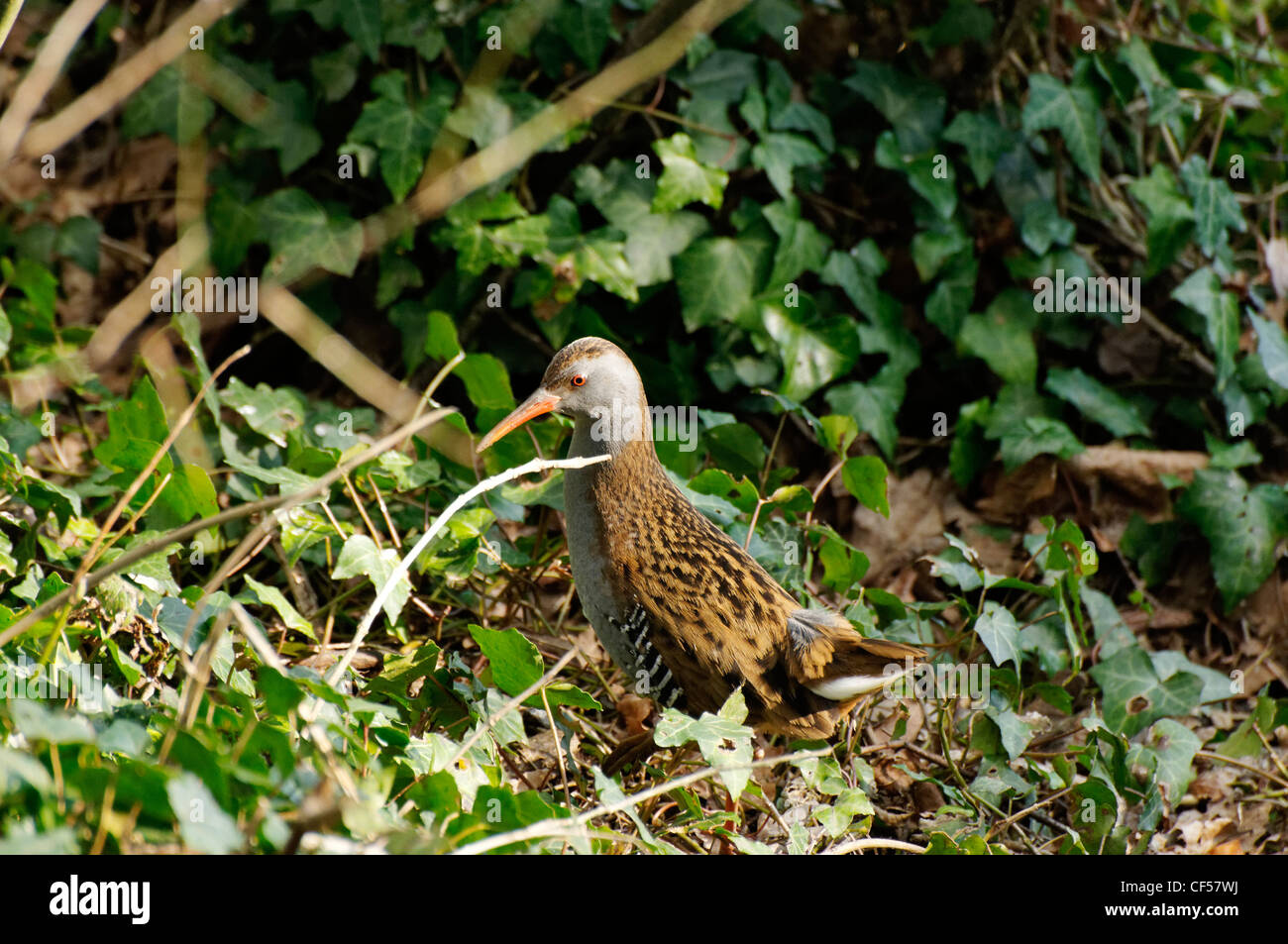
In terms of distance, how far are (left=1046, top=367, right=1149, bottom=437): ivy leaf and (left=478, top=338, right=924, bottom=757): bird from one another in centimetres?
187

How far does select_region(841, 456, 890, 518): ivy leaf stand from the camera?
12.4ft

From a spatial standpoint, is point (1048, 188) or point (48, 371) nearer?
point (48, 371)

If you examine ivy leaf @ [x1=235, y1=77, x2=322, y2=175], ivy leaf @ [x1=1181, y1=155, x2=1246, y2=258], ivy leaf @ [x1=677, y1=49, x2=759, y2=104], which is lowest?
ivy leaf @ [x1=1181, y1=155, x2=1246, y2=258]

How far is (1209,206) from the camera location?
4.68 metres

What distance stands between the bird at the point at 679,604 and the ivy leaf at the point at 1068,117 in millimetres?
2231

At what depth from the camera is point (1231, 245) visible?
16.7 feet

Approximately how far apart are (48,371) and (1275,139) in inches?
197

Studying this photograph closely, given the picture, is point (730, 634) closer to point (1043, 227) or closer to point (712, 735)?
point (712, 735)

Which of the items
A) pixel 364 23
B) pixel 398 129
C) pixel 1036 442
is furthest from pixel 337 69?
pixel 1036 442

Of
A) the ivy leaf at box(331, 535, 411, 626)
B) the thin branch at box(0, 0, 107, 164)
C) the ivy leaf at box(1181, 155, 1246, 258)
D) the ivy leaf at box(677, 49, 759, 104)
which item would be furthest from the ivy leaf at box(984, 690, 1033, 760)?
the thin branch at box(0, 0, 107, 164)

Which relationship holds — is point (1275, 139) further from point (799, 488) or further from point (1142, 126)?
point (799, 488)

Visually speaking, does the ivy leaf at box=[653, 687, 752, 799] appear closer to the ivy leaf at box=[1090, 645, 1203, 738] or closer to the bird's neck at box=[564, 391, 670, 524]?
the bird's neck at box=[564, 391, 670, 524]

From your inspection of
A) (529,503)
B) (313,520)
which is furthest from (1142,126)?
(313,520)
